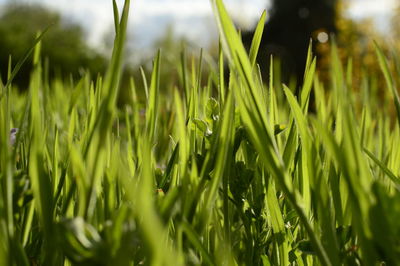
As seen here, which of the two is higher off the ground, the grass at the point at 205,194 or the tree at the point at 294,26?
the tree at the point at 294,26

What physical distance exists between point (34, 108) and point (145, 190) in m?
0.19

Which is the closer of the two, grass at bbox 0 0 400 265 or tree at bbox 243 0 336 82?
grass at bbox 0 0 400 265

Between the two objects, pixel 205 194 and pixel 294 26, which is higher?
Result: pixel 294 26

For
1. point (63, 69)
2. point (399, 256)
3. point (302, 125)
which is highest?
point (63, 69)

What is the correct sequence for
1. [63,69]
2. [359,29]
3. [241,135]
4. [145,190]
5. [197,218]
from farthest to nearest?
1. [63,69]
2. [359,29]
3. [241,135]
4. [197,218]
5. [145,190]

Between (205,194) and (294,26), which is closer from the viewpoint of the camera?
(205,194)

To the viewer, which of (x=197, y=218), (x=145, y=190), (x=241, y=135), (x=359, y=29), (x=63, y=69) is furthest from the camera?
(x=63, y=69)

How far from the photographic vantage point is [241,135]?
48 cm

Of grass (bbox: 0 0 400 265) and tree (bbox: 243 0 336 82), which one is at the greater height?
tree (bbox: 243 0 336 82)

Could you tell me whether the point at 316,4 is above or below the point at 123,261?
above

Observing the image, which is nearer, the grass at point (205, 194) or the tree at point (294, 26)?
the grass at point (205, 194)

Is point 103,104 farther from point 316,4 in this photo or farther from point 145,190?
point 316,4

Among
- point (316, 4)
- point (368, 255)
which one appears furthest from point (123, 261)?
point (316, 4)

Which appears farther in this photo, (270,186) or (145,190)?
(270,186)
